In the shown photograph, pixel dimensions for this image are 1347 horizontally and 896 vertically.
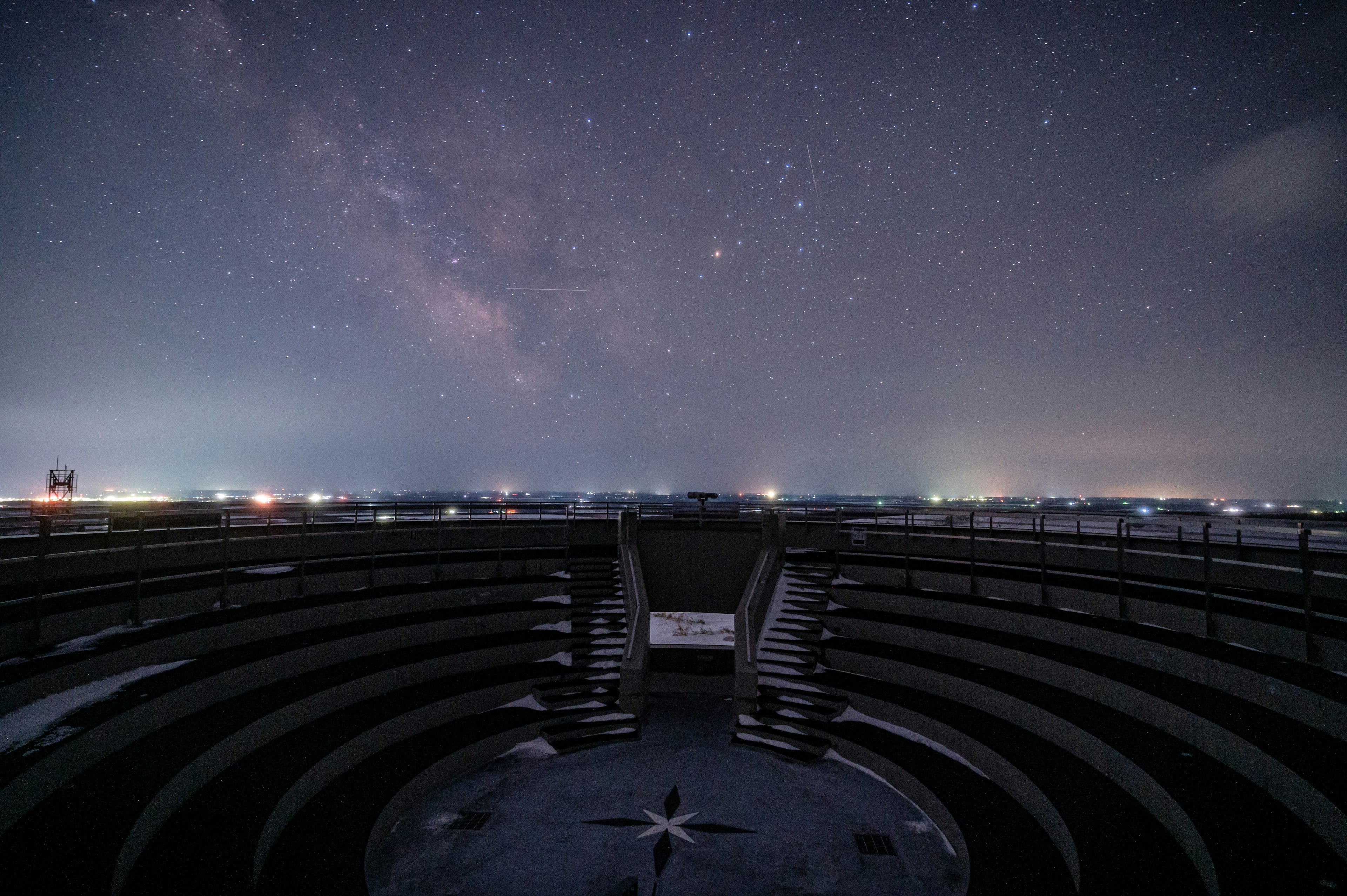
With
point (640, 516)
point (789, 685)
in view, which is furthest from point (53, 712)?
point (640, 516)

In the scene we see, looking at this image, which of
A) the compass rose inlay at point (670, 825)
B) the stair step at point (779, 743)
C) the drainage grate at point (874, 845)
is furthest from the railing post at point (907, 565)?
the compass rose inlay at point (670, 825)

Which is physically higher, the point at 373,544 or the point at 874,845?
the point at 373,544

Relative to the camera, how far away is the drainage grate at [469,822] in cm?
873

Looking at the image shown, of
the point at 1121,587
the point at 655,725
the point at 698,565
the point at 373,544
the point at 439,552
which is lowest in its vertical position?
the point at 655,725

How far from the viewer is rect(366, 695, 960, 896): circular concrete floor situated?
7.53m

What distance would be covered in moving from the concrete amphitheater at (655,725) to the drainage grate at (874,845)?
7 cm

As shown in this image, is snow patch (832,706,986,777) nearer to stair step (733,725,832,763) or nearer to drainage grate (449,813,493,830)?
stair step (733,725,832,763)

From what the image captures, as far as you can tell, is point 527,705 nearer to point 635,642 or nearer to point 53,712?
point 635,642

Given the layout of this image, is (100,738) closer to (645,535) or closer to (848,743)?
(848,743)

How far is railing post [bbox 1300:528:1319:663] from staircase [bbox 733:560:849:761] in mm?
7120

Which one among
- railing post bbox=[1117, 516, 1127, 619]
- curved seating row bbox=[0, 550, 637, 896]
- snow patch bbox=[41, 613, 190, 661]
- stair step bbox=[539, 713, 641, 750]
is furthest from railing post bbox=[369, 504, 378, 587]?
railing post bbox=[1117, 516, 1127, 619]

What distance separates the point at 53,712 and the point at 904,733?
41.9 ft

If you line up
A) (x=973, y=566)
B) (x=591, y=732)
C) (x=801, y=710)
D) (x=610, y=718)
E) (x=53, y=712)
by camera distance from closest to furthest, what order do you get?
(x=53, y=712), (x=591, y=732), (x=801, y=710), (x=610, y=718), (x=973, y=566)

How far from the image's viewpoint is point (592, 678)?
43.7 feet
